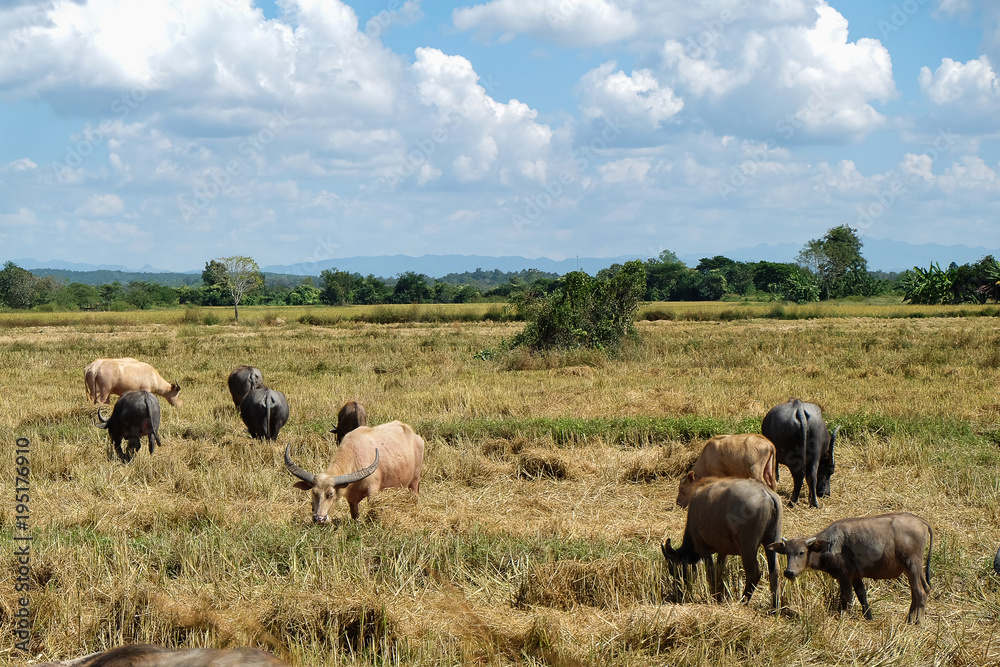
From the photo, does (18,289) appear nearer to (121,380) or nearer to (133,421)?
(121,380)

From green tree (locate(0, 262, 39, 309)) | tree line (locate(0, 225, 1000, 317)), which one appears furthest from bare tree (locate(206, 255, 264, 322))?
green tree (locate(0, 262, 39, 309))

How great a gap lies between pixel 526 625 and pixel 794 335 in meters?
24.2

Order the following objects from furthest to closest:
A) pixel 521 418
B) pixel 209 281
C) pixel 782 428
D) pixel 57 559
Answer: pixel 209 281 < pixel 521 418 < pixel 782 428 < pixel 57 559

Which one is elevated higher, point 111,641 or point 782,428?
point 782,428

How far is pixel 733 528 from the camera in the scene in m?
5.12

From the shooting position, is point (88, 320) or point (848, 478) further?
point (88, 320)

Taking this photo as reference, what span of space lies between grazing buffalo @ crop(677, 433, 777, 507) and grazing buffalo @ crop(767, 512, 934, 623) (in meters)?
2.22

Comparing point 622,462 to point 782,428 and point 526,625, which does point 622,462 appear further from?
point 526,625

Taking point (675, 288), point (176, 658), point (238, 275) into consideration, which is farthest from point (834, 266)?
point (176, 658)

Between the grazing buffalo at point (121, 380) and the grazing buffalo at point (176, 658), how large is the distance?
12.2 metres

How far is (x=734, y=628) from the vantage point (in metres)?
4.37

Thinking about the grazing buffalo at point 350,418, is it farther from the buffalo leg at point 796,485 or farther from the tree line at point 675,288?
the tree line at point 675,288

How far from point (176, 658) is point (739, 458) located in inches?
237

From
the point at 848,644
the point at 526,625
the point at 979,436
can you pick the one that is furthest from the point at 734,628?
the point at 979,436
